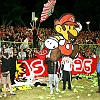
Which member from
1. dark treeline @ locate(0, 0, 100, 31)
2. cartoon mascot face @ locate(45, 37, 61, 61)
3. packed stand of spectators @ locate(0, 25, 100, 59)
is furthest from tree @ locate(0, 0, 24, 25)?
cartoon mascot face @ locate(45, 37, 61, 61)

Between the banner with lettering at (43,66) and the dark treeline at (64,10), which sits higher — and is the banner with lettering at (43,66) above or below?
below

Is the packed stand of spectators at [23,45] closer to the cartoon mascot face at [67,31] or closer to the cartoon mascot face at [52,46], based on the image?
the cartoon mascot face at [67,31]

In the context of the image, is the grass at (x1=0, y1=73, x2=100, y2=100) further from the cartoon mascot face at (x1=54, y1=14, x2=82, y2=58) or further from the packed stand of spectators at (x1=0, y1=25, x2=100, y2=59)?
the packed stand of spectators at (x1=0, y1=25, x2=100, y2=59)

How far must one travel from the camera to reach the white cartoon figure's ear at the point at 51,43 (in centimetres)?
1099

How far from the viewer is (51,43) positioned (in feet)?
36.2

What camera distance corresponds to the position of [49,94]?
10617 mm

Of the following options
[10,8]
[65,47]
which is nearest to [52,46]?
[65,47]

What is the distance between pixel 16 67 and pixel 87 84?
330 centimetres

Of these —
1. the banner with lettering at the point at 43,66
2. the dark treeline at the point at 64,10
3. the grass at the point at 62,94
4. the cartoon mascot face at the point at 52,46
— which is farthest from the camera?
the dark treeline at the point at 64,10

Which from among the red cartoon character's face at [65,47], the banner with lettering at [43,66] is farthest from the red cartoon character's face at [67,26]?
the banner with lettering at [43,66]

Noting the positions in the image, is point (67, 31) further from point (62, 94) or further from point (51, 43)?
point (62, 94)

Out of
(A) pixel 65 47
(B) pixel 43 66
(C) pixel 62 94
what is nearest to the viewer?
(C) pixel 62 94

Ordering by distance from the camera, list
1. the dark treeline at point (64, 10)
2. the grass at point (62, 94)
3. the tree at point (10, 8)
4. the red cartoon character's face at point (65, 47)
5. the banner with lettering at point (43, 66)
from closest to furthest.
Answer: the grass at point (62, 94)
the red cartoon character's face at point (65, 47)
the banner with lettering at point (43, 66)
the tree at point (10, 8)
the dark treeline at point (64, 10)

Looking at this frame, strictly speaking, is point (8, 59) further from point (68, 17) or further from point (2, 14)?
point (2, 14)
